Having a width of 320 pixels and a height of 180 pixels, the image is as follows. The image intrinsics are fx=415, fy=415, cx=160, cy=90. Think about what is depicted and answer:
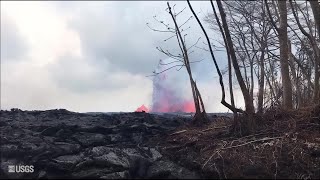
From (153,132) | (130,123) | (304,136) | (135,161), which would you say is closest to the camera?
(135,161)

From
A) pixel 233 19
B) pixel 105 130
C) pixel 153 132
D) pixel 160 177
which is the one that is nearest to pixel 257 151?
pixel 160 177

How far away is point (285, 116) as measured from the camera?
30.8 ft

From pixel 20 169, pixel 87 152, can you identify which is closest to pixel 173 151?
pixel 87 152

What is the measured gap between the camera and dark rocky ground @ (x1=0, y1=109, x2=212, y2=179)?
22.7ft

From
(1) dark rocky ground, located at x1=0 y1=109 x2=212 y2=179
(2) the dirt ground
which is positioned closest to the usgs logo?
(1) dark rocky ground, located at x1=0 y1=109 x2=212 y2=179

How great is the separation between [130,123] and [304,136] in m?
4.68

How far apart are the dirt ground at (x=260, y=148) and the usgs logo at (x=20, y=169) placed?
2541mm

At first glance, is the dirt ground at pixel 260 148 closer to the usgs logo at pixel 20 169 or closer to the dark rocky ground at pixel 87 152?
the dark rocky ground at pixel 87 152

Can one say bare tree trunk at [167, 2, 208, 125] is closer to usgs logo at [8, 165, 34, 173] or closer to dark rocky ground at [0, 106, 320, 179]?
dark rocky ground at [0, 106, 320, 179]

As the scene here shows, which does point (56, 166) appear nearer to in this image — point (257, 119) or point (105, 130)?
point (105, 130)

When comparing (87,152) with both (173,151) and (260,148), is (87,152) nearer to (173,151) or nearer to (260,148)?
(173,151)

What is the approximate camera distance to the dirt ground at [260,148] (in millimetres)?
6852

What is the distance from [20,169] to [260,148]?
422 cm

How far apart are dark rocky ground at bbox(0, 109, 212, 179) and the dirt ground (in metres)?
0.36
